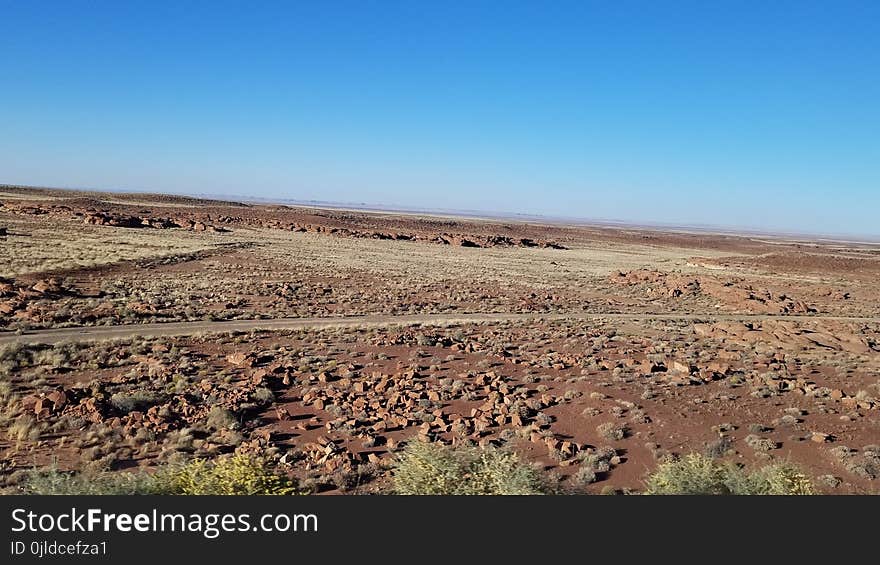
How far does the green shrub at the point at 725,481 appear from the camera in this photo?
815cm

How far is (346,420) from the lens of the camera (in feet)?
43.0

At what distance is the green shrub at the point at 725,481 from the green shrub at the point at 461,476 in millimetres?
2006

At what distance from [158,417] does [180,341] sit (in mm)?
8339

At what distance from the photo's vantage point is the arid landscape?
11266mm

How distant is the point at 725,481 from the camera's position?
8484 mm

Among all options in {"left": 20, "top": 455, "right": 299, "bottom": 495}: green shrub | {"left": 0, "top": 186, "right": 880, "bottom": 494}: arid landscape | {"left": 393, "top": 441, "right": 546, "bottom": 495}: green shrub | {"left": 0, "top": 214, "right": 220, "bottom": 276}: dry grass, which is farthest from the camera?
{"left": 0, "top": 214, "right": 220, "bottom": 276}: dry grass

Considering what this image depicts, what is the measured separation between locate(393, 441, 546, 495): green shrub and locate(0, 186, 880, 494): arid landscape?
1024 mm

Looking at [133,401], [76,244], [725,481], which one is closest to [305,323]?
[133,401]

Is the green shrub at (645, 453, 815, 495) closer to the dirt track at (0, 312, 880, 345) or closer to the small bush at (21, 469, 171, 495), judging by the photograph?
the small bush at (21, 469, 171, 495)

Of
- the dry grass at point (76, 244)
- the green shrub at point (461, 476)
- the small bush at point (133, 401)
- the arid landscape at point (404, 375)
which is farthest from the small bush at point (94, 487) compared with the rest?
the dry grass at point (76, 244)

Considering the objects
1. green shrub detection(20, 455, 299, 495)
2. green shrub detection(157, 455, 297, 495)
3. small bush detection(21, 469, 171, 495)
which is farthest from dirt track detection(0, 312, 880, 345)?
green shrub detection(157, 455, 297, 495)

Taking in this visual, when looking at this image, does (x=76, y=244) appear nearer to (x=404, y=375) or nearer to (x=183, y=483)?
(x=404, y=375)
